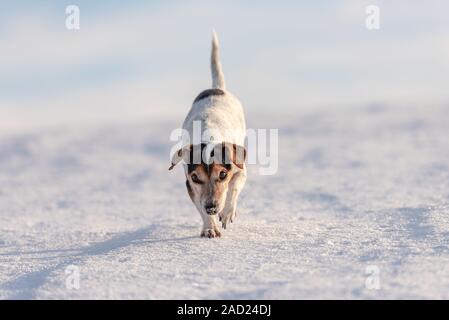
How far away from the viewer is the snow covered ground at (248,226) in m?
5.21

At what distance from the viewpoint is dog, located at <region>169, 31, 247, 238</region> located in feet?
23.2

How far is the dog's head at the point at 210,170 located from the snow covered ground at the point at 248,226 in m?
0.45

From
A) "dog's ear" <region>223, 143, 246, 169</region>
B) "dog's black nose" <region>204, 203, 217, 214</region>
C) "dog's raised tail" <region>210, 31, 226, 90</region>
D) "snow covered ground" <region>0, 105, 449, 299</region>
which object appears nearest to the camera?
"snow covered ground" <region>0, 105, 449, 299</region>

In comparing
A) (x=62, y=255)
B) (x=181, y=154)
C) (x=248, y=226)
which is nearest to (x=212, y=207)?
(x=181, y=154)

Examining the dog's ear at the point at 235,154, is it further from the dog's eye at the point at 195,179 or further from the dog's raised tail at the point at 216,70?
the dog's raised tail at the point at 216,70

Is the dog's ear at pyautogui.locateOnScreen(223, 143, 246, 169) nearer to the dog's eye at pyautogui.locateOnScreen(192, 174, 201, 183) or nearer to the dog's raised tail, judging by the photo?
the dog's eye at pyautogui.locateOnScreen(192, 174, 201, 183)

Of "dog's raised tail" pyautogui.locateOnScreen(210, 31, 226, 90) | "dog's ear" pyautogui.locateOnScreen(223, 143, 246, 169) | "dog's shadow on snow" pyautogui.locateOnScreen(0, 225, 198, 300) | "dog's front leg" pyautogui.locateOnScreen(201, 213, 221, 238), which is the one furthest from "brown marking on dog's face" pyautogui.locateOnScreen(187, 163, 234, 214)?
"dog's raised tail" pyautogui.locateOnScreen(210, 31, 226, 90)

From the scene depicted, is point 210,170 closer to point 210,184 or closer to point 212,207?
point 210,184

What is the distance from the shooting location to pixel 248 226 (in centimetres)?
824

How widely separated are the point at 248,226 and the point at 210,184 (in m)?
1.35

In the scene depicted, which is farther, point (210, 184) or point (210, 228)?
point (210, 228)

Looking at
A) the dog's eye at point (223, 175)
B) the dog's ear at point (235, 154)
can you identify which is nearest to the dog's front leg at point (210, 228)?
the dog's eye at point (223, 175)

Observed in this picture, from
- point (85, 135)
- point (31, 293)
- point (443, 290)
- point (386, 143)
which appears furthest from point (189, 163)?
point (85, 135)

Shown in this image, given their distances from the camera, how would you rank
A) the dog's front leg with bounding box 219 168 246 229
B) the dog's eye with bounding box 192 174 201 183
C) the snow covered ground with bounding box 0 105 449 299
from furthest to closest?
the dog's front leg with bounding box 219 168 246 229, the dog's eye with bounding box 192 174 201 183, the snow covered ground with bounding box 0 105 449 299
